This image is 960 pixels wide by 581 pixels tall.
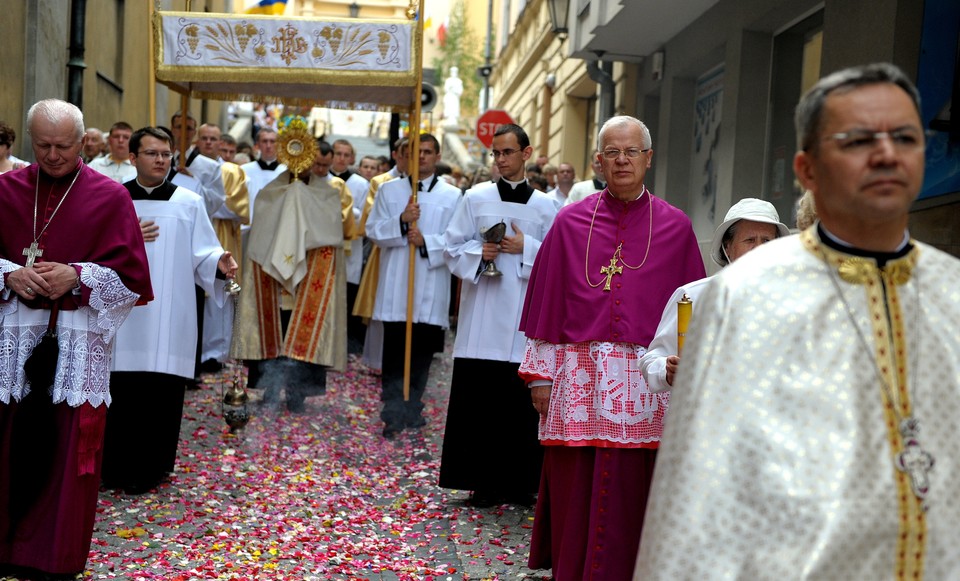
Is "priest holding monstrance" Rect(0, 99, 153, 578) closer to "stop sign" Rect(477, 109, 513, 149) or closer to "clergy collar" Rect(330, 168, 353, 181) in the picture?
"clergy collar" Rect(330, 168, 353, 181)

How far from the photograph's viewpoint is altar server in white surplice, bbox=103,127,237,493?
7.53 m

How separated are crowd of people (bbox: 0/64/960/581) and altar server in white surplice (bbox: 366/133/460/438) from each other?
2 cm

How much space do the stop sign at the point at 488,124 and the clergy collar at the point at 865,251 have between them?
53.0ft

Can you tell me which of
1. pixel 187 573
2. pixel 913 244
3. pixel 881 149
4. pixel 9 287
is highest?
pixel 881 149

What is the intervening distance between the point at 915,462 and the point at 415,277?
771cm

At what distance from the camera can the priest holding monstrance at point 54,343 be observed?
222 inches

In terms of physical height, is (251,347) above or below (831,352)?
below

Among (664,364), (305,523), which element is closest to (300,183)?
(305,523)

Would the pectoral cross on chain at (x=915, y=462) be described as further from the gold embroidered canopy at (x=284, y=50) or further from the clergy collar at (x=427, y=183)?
the clergy collar at (x=427, y=183)

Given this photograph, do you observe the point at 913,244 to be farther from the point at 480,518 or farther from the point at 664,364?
the point at 480,518

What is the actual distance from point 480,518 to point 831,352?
16.1ft

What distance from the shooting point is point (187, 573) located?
595cm

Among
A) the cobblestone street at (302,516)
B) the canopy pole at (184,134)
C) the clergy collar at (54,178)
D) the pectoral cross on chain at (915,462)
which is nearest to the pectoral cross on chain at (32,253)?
the clergy collar at (54,178)

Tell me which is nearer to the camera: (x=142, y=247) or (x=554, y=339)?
(x=554, y=339)
